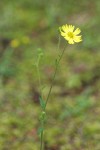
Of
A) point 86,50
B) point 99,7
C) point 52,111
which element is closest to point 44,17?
point 99,7

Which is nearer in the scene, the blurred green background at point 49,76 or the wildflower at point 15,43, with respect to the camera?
the blurred green background at point 49,76

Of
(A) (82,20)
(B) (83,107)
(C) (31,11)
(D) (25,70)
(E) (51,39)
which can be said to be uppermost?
(C) (31,11)

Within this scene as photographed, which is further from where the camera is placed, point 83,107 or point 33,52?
point 33,52

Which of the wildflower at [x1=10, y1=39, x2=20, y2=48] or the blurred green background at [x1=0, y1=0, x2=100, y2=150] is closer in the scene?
the blurred green background at [x1=0, y1=0, x2=100, y2=150]

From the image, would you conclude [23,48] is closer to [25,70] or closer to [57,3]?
[25,70]

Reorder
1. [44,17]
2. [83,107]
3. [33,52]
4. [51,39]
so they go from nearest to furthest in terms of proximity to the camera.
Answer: [83,107], [33,52], [51,39], [44,17]

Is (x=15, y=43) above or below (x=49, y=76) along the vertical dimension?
above

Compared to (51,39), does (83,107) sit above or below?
below

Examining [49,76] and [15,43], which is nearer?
[49,76]
